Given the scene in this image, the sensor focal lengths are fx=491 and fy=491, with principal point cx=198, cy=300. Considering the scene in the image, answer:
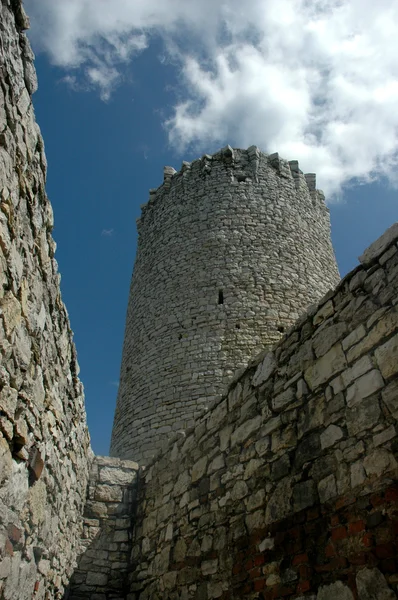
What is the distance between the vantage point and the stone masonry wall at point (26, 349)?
268 cm

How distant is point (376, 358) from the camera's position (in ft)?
10.1

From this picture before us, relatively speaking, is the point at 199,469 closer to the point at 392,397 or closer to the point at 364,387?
the point at 364,387

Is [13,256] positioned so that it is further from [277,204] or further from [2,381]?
[277,204]

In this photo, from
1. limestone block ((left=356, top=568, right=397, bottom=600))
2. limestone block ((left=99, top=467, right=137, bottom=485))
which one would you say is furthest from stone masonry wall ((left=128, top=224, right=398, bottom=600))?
limestone block ((left=99, top=467, right=137, bottom=485))

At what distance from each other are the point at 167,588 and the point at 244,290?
5.36 meters

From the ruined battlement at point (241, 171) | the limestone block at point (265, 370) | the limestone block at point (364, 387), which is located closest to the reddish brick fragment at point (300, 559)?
the limestone block at point (364, 387)

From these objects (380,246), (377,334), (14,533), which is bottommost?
(14,533)

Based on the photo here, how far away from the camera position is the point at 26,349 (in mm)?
3053

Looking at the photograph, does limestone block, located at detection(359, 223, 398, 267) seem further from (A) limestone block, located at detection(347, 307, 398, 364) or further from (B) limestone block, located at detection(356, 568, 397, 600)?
(B) limestone block, located at detection(356, 568, 397, 600)

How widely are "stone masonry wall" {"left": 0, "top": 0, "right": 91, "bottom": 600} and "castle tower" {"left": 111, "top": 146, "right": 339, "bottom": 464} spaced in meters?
3.97

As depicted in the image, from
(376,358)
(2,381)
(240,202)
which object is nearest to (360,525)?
(376,358)

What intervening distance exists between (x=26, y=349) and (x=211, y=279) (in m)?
6.41

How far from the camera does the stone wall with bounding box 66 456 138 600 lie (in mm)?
5344

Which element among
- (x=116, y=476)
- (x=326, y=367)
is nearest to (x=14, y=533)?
(x=326, y=367)
